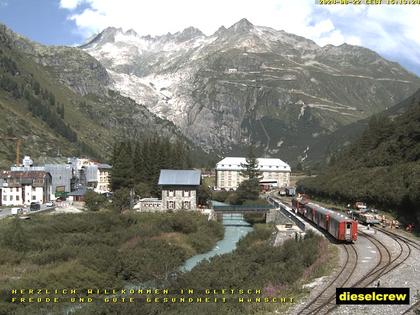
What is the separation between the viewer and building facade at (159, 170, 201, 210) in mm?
100562

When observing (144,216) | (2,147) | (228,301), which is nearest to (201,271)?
(228,301)

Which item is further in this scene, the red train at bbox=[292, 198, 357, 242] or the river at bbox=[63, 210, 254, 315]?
the red train at bbox=[292, 198, 357, 242]

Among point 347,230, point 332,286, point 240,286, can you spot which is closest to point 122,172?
point 347,230

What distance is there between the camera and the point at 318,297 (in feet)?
93.0

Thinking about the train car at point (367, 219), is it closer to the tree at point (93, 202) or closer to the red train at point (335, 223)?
the red train at point (335, 223)

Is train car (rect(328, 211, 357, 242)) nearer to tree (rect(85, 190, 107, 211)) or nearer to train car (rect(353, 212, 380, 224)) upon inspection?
train car (rect(353, 212, 380, 224))

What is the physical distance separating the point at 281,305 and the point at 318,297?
7.83 feet

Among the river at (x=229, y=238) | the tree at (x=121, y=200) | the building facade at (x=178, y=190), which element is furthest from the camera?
the building facade at (x=178, y=190)

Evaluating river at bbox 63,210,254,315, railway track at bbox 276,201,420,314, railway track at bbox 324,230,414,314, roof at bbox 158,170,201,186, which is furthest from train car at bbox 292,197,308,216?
railway track at bbox 276,201,420,314

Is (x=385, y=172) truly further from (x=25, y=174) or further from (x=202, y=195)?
(x=25, y=174)

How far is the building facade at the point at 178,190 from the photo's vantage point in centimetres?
10056

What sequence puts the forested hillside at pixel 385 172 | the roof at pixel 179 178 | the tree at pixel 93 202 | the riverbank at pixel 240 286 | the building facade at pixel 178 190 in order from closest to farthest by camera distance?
1. the riverbank at pixel 240 286
2. the forested hillside at pixel 385 172
3. the tree at pixel 93 202
4. the roof at pixel 179 178
5. the building facade at pixel 178 190

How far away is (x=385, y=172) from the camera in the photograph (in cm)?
8994

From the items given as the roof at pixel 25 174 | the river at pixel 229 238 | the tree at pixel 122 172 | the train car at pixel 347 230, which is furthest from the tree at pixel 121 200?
the train car at pixel 347 230
